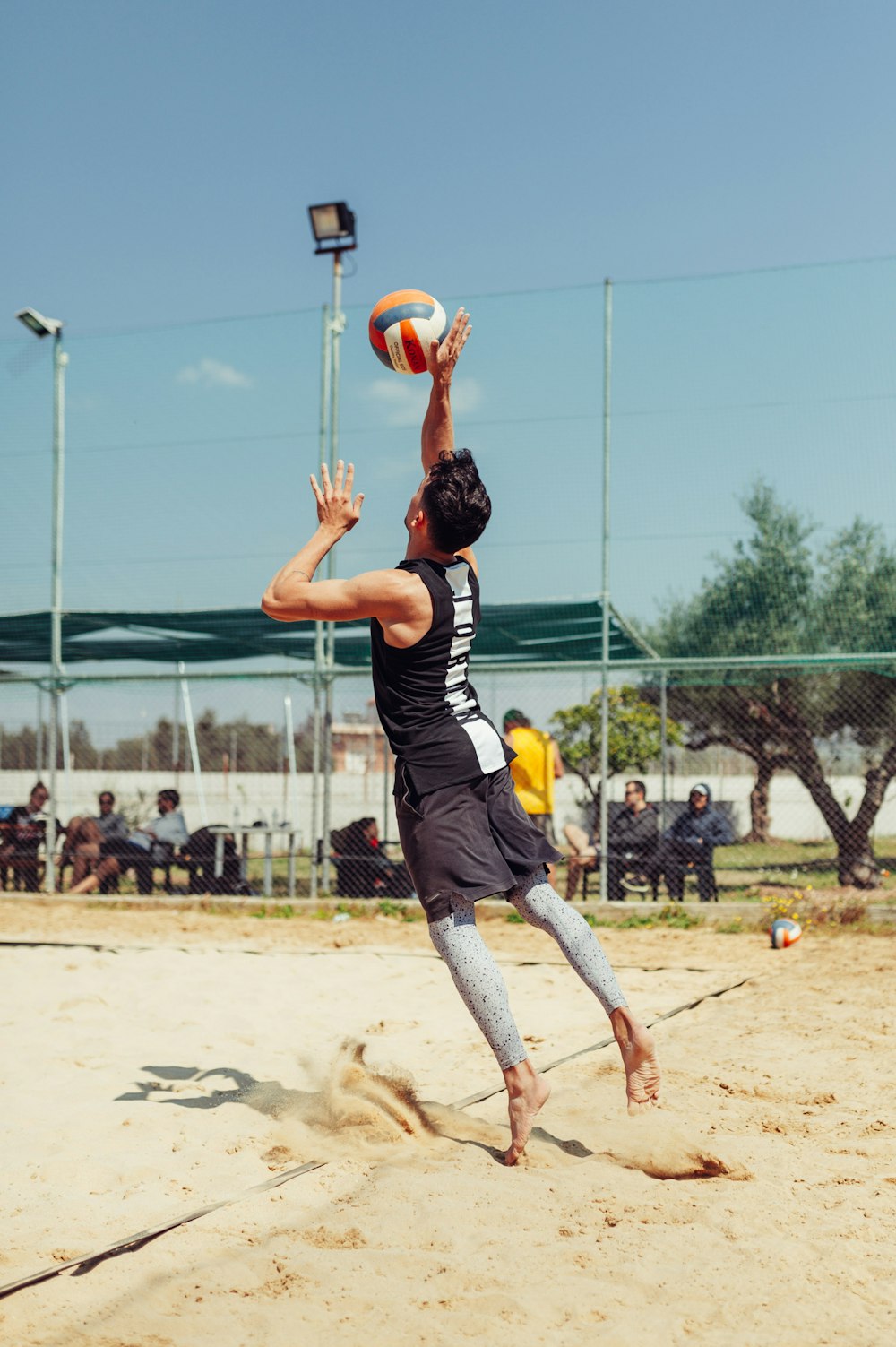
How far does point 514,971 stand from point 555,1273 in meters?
4.42

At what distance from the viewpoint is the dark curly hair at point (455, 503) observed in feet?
10.4

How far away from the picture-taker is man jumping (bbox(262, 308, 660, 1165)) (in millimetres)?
3045

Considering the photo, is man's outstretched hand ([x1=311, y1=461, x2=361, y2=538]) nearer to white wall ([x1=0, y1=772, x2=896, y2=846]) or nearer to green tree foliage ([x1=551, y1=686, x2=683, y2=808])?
white wall ([x1=0, y1=772, x2=896, y2=846])

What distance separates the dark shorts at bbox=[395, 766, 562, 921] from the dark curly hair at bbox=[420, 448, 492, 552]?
0.67 m

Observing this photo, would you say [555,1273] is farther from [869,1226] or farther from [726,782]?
[726,782]

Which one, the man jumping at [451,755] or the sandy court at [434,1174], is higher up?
the man jumping at [451,755]

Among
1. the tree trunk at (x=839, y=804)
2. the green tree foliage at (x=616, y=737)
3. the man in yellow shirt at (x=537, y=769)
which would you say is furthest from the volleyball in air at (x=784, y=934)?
the green tree foliage at (x=616, y=737)

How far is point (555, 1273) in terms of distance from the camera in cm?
219

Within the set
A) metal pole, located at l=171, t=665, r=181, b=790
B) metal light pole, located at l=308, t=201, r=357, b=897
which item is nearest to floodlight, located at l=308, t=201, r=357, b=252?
metal light pole, located at l=308, t=201, r=357, b=897

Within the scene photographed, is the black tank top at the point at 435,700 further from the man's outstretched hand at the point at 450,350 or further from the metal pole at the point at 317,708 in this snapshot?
the metal pole at the point at 317,708

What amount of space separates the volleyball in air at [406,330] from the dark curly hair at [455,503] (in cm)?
98

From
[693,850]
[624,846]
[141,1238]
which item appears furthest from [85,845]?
[141,1238]

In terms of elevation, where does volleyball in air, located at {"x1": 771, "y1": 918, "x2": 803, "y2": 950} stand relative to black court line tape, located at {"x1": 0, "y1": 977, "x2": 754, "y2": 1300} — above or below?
below

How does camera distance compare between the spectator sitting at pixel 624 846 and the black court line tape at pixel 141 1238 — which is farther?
the spectator sitting at pixel 624 846
